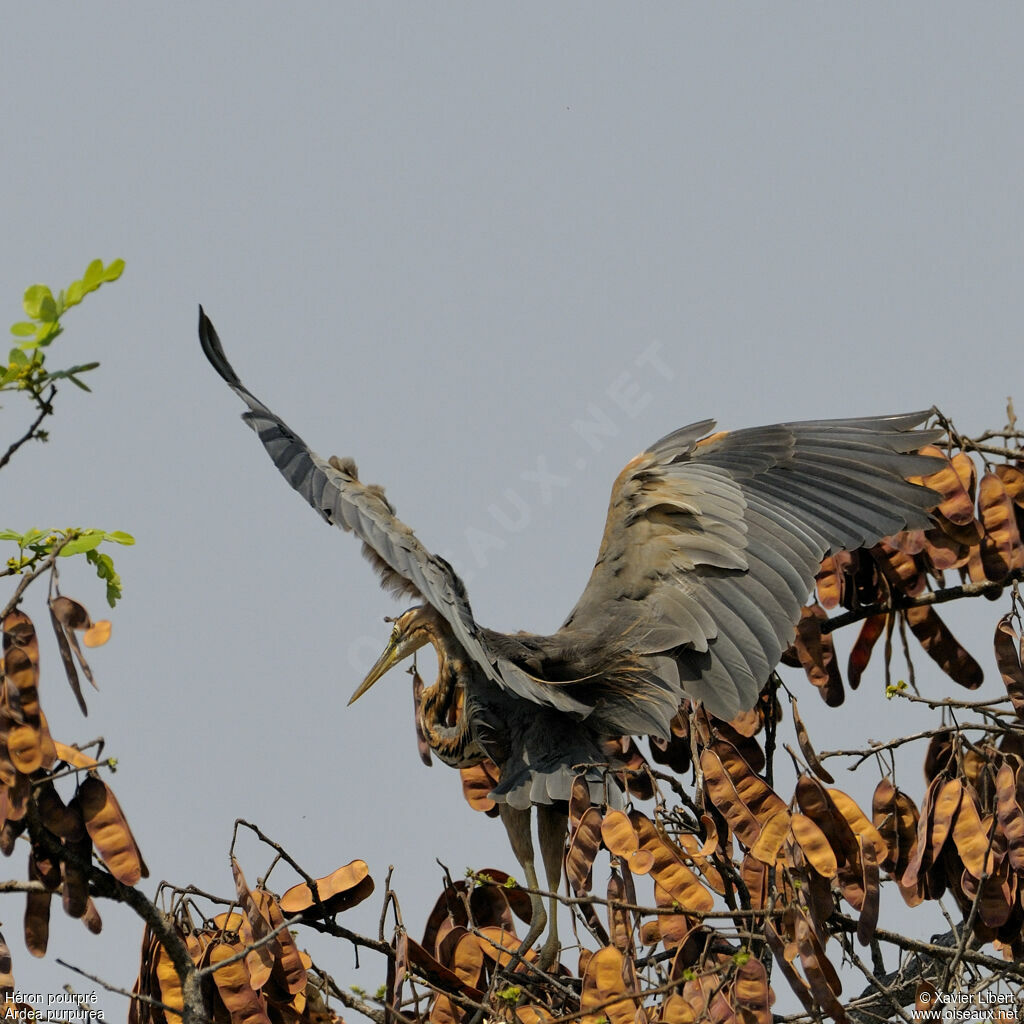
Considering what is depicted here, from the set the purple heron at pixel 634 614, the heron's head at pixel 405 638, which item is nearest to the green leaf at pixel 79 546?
the purple heron at pixel 634 614

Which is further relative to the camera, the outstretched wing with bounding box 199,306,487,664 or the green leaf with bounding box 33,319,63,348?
the outstretched wing with bounding box 199,306,487,664

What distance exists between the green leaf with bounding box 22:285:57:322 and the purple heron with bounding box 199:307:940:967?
1.42 meters

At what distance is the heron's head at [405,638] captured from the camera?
468 centimetres

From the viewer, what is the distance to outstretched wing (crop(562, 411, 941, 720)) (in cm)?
452

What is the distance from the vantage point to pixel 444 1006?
3.47 m

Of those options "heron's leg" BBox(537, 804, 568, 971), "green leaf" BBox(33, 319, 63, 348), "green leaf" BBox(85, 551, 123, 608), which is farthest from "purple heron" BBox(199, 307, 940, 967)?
"green leaf" BBox(33, 319, 63, 348)

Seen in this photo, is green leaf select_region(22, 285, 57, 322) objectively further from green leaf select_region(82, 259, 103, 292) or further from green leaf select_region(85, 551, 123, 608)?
green leaf select_region(85, 551, 123, 608)

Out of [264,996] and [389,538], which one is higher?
[389,538]

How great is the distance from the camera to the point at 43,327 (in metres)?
2.51

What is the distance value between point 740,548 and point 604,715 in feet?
2.34

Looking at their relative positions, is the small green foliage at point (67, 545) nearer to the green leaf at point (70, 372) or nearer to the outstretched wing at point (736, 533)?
the green leaf at point (70, 372)

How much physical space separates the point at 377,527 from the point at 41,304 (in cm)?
142

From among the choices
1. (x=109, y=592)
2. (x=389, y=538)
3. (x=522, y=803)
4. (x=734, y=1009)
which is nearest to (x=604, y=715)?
(x=522, y=803)

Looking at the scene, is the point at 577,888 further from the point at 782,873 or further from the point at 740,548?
the point at 740,548
